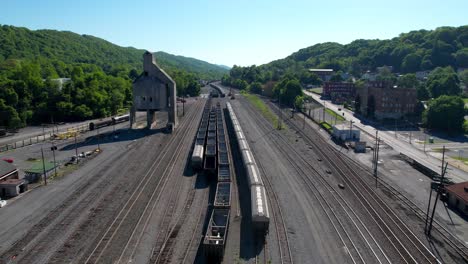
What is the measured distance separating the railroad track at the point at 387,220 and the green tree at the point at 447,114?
41363mm

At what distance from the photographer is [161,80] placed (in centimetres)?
7894

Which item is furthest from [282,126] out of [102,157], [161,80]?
[102,157]

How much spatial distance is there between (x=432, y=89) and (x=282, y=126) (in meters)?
69.6

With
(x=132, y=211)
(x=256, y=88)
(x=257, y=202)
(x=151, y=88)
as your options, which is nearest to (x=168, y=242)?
(x=132, y=211)

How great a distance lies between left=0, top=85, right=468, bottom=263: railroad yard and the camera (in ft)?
92.9

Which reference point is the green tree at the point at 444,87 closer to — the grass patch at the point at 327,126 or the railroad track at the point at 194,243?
the grass patch at the point at 327,126

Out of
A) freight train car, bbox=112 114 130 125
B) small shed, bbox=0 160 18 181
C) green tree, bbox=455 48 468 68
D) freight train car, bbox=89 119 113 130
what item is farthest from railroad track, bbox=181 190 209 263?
green tree, bbox=455 48 468 68

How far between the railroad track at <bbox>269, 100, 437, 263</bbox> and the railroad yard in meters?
0.12

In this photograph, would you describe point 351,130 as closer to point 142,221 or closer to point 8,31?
point 142,221

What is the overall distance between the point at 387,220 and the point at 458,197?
10338mm

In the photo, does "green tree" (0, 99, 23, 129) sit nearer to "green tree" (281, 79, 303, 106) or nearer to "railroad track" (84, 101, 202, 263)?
"railroad track" (84, 101, 202, 263)

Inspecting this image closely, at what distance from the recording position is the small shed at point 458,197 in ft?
123

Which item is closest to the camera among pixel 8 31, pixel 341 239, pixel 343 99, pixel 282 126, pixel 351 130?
pixel 341 239

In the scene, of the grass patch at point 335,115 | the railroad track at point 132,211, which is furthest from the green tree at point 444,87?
the railroad track at point 132,211
